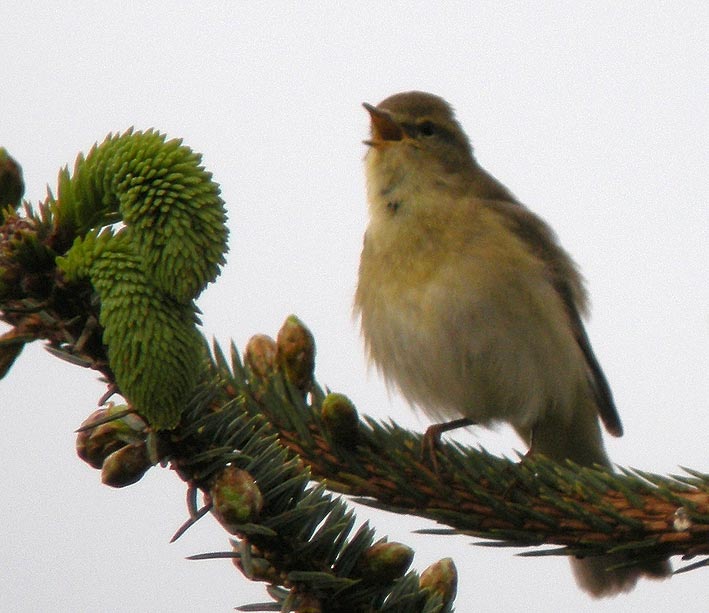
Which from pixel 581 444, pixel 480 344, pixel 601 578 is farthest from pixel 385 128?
pixel 601 578

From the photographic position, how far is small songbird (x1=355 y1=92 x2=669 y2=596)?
383cm

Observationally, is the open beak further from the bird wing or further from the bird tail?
the bird tail

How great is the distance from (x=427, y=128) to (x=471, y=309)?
1298mm

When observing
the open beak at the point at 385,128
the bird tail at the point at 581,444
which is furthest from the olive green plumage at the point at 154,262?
the open beak at the point at 385,128

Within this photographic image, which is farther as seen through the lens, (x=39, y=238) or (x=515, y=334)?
(x=515, y=334)

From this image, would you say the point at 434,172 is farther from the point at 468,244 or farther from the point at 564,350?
the point at 564,350

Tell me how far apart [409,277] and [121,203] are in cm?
269

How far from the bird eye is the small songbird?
0.04ft

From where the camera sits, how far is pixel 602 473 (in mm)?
2041

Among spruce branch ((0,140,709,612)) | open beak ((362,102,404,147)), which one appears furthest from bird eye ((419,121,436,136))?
spruce branch ((0,140,709,612))

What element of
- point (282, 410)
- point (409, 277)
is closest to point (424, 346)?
point (409, 277)

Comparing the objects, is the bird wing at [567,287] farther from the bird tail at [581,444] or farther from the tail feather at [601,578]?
the tail feather at [601,578]

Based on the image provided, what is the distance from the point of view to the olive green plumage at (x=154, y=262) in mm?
1272

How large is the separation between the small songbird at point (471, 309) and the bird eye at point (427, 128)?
0.01m
